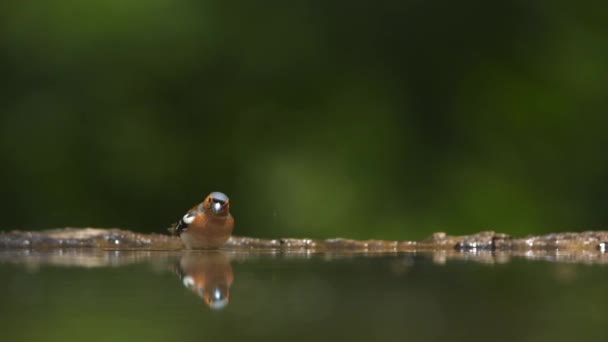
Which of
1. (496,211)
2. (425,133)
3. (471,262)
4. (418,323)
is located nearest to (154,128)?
(425,133)

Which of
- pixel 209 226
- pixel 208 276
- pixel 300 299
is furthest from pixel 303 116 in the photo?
pixel 300 299

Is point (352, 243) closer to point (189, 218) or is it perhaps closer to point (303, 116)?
point (189, 218)

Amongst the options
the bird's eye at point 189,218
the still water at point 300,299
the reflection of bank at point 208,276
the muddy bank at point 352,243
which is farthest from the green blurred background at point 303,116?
the still water at point 300,299

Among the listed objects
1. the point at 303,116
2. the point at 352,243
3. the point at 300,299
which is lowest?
the point at 300,299

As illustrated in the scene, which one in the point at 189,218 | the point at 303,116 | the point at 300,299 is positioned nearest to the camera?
the point at 300,299

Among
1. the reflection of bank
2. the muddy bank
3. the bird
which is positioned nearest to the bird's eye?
the bird

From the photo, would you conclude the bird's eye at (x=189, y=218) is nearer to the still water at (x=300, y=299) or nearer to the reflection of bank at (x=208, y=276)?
the reflection of bank at (x=208, y=276)
